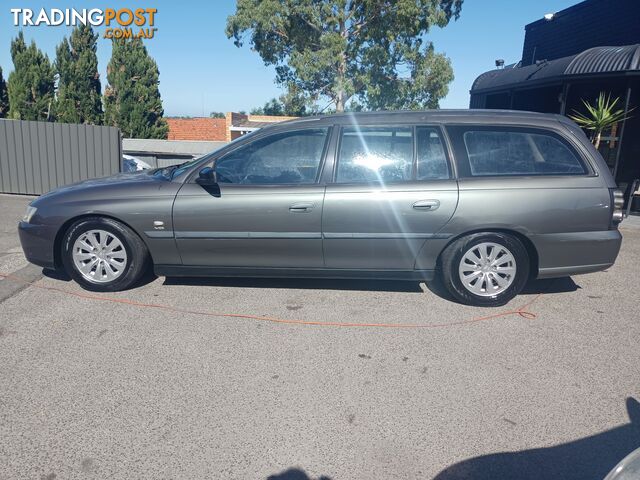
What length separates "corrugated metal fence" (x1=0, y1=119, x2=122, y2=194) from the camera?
10.8 metres

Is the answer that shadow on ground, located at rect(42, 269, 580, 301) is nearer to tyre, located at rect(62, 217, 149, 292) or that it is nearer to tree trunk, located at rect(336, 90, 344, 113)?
tyre, located at rect(62, 217, 149, 292)

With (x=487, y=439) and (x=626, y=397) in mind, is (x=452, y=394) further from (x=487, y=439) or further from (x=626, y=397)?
(x=626, y=397)

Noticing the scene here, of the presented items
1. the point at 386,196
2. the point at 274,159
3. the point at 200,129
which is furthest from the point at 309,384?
the point at 200,129

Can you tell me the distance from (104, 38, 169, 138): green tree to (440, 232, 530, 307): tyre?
22.3 meters

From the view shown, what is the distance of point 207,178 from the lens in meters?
4.38

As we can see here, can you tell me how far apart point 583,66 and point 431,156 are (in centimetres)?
875

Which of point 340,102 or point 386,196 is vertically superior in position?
point 340,102

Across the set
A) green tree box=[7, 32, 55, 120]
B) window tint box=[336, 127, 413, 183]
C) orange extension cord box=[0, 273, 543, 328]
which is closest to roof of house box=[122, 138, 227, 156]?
green tree box=[7, 32, 55, 120]

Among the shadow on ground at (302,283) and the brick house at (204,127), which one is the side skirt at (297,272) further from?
the brick house at (204,127)

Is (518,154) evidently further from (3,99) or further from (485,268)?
(3,99)

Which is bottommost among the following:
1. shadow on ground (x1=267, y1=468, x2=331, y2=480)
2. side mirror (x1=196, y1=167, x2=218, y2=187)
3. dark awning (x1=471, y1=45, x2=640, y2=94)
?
shadow on ground (x1=267, y1=468, x2=331, y2=480)

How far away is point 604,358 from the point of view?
11.8 ft

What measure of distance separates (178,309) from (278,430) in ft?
6.43

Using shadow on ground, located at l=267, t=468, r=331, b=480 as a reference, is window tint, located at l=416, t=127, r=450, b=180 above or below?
above
